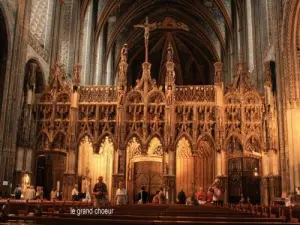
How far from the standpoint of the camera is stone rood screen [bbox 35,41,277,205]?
21703 millimetres

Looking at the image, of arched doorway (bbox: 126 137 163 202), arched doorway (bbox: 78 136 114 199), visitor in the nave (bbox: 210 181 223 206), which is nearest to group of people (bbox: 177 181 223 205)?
visitor in the nave (bbox: 210 181 223 206)

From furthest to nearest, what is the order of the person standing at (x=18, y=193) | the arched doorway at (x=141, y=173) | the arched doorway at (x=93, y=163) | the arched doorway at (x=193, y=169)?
the arched doorway at (x=141, y=173) → the arched doorway at (x=193, y=169) → the arched doorway at (x=93, y=163) → the person standing at (x=18, y=193)

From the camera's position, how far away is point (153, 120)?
22.3 m

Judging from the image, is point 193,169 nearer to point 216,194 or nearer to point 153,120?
point 153,120

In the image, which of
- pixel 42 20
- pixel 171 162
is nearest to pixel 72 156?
pixel 171 162

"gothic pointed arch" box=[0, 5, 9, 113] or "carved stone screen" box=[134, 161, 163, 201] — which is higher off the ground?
"gothic pointed arch" box=[0, 5, 9, 113]

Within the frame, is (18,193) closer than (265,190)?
Yes

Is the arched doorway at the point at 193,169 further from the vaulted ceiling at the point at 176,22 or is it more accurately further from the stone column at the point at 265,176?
the vaulted ceiling at the point at 176,22

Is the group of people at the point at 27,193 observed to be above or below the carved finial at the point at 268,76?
below

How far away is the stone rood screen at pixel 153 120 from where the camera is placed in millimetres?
21703

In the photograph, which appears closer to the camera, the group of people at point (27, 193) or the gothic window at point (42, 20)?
the group of people at point (27, 193)

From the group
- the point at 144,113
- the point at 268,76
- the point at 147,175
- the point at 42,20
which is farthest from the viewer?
the point at 147,175

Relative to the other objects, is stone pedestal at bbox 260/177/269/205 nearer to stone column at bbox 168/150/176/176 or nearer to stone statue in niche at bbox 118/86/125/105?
stone column at bbox 168/150/176/176

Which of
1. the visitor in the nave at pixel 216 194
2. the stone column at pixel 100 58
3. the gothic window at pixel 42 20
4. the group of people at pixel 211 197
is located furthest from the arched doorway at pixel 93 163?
the stone column at pixel 100 58
